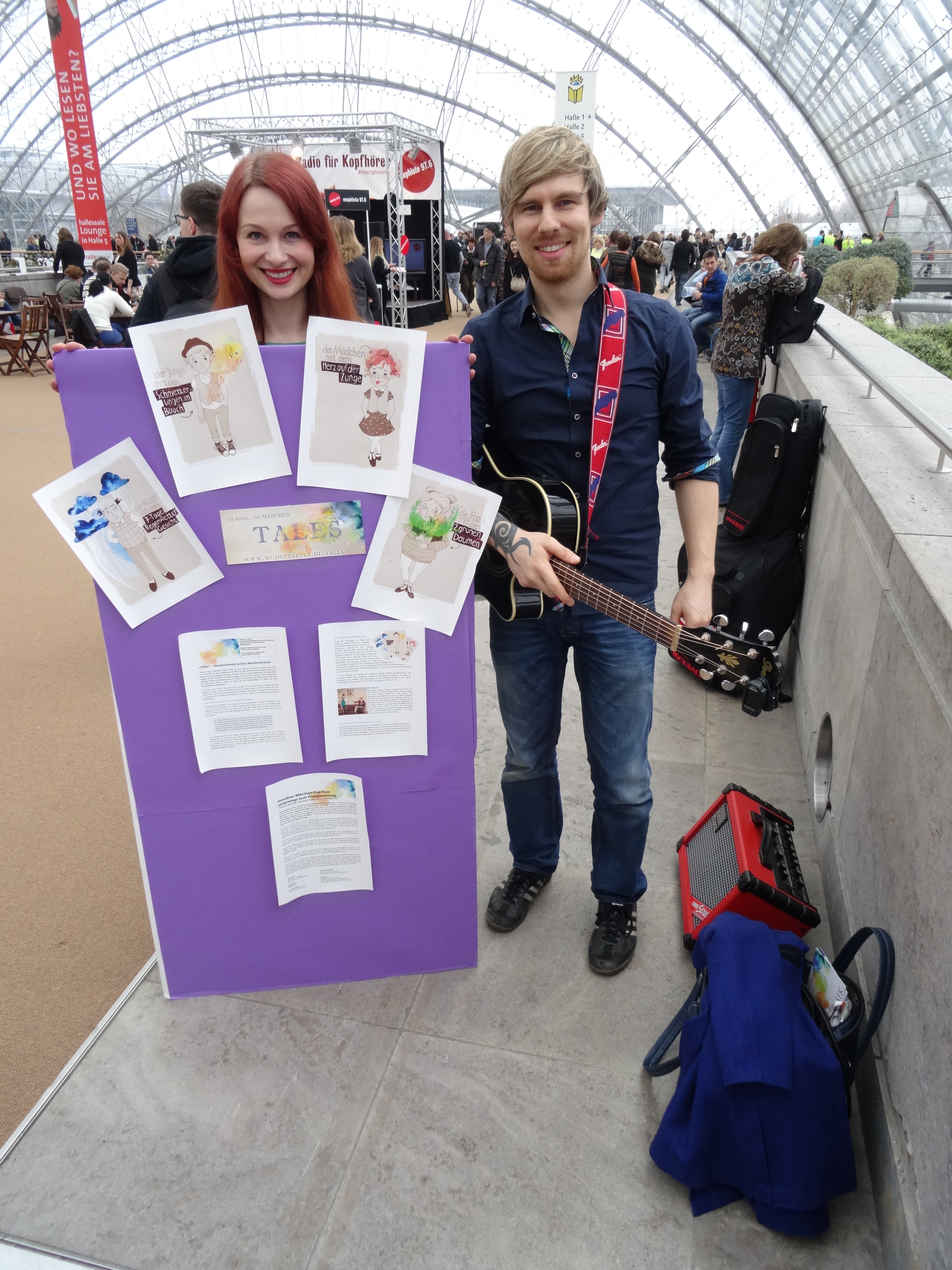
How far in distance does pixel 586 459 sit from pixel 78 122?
14.6 m

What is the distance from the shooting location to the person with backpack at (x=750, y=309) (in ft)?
15.9

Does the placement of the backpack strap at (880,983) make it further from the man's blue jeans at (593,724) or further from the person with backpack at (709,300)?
the person with backpack at (709,300)

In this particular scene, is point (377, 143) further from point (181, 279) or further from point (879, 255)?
point (181, 279)

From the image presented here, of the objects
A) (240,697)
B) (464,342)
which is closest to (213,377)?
(464,342)

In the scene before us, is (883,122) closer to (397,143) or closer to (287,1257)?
(397,143)

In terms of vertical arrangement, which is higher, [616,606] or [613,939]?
[616,606]

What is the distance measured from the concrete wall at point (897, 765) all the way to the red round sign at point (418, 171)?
11950mm

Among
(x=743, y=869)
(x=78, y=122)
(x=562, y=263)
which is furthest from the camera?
(x=78, y=122)

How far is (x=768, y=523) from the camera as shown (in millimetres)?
3445

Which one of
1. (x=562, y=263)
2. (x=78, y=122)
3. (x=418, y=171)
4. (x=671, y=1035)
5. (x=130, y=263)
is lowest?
(x=671, y=1035)

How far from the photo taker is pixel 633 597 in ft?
6.50

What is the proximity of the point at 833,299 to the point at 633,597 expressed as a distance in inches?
304

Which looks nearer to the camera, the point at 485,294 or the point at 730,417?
the point at 730,417

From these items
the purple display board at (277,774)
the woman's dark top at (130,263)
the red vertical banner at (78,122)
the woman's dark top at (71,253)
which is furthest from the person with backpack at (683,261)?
the purple display board at (277,774)
